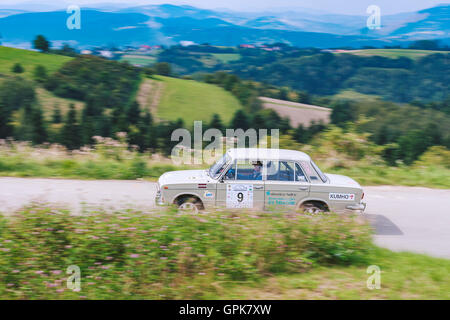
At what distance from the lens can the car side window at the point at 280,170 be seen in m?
7.73

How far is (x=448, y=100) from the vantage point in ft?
143

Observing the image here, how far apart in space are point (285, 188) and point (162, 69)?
4053cm

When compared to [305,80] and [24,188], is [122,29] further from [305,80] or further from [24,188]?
[24,188]

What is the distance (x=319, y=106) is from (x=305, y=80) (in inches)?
629

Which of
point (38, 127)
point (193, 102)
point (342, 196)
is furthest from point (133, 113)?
point (342, 196)

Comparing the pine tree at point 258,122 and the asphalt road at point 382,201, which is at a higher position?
the pine tree at point 258,122

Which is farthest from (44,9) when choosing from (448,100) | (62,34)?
(448,100)

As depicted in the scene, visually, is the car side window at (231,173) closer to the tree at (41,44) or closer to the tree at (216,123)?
the tree at (216,123)

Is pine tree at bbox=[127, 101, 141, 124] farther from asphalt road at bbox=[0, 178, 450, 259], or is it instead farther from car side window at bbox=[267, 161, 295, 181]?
car side window at bbox=[267, 161, 295, 181]

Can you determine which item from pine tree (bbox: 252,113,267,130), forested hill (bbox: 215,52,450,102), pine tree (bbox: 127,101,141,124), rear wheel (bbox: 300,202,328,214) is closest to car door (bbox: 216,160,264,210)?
rear wheel (bbox: 300,202,328,214)

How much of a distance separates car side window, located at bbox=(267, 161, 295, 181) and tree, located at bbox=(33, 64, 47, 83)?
120 feet

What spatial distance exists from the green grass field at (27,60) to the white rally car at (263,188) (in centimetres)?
3738

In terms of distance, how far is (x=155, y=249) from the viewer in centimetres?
513

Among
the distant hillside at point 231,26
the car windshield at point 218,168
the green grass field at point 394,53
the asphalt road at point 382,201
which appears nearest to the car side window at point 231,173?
the car windshield at point 218,168
